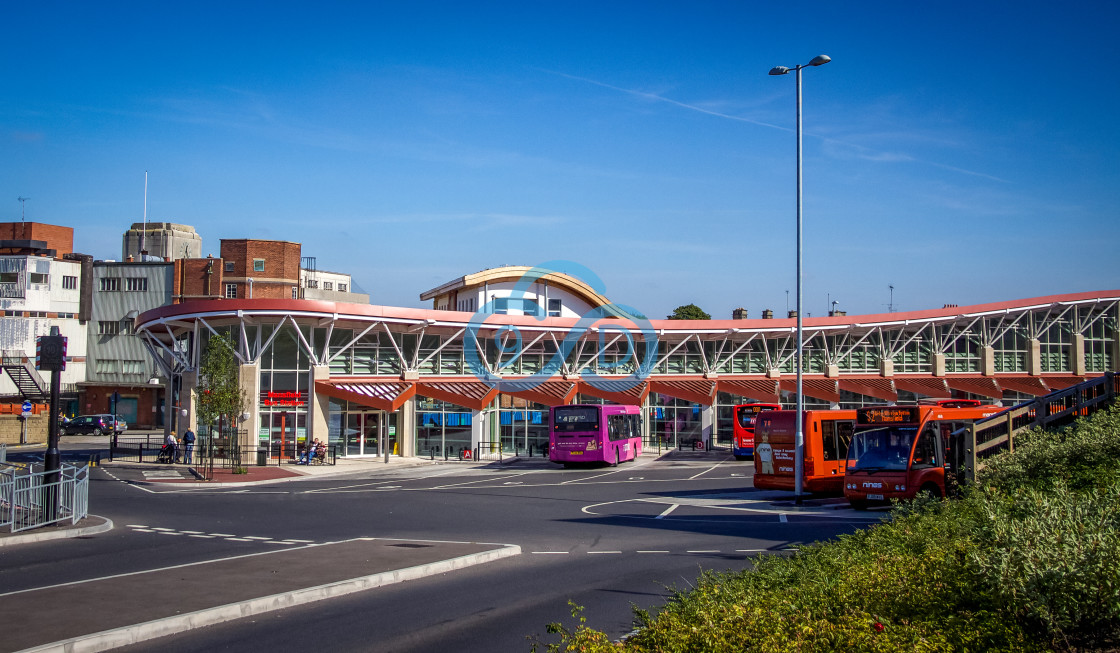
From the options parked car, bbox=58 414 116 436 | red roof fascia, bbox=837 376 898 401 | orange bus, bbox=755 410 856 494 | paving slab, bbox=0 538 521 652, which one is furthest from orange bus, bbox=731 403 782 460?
parked car, bbox=58 414 116 436

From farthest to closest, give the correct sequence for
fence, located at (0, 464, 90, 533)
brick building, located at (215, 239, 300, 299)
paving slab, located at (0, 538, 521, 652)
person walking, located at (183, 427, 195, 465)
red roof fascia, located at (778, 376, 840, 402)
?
brick building, located at (215, 239, 300, 299) → red roof fascia, located at (778, 376, 840, 402) → person walking, located at (183, 427, 195, 465) → fence, located at (0, 464, 90, 533) → paving slab, located at (0, 538, 521, 652)

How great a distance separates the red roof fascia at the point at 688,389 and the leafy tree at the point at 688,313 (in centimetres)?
5617

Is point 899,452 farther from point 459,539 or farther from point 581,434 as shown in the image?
point 581,434

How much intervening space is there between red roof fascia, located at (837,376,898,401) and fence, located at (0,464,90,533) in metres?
42.7

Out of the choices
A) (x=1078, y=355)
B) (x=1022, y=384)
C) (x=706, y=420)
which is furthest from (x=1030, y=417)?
(x=1078, y=355)

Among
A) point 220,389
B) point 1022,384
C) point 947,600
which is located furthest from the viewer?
point 1022,384

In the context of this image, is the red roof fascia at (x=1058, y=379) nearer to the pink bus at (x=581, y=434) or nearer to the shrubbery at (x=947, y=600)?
the pink bus at (x=581, y=434)

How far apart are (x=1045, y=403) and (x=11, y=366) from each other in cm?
6914

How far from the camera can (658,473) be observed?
A: 3594 cm

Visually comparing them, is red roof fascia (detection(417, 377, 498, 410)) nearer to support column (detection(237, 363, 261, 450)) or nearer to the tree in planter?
support column (detection(237, 363, 261, 450))

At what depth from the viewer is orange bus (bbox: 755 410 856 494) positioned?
2561cm

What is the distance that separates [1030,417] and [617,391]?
1224 inches

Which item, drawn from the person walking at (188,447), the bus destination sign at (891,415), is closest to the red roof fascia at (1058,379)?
the bus destination sign at (891,415)

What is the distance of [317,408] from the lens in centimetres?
4219
